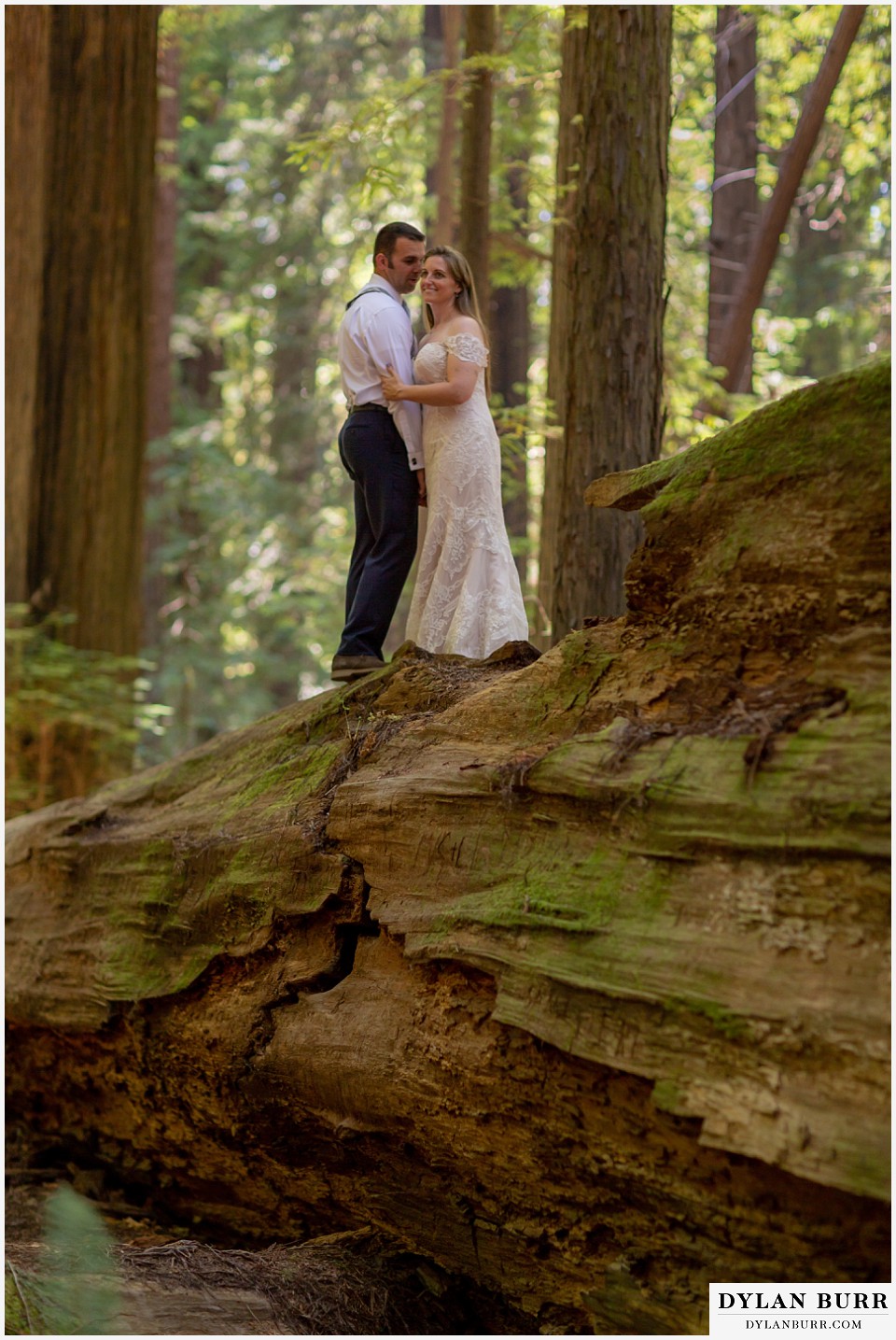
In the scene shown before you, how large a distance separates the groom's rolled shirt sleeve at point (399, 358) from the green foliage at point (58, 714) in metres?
5.60

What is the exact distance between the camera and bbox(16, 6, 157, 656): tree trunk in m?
10.5

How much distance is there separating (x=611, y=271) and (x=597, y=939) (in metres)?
4.55

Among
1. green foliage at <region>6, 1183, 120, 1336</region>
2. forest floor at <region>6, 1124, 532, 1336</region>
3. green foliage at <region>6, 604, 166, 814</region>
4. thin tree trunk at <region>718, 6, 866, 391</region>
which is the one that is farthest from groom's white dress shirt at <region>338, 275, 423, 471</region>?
green foliage at <region>6, 604, 166, 814</region>

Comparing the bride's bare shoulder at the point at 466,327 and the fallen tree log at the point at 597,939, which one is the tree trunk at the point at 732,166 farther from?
the fallen tree log at the point at 597,939

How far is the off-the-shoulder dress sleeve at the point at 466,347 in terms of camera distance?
17.4ft

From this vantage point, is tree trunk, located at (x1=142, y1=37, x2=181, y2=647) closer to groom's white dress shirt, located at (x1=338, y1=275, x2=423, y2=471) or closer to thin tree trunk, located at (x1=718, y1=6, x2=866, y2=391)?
thin tree trunk, located at (x1=718, y1=6, x2=866, y2=391)

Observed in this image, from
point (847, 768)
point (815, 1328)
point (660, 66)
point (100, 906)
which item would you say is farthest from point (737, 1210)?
point (660, 66)

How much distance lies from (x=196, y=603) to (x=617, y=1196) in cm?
1802

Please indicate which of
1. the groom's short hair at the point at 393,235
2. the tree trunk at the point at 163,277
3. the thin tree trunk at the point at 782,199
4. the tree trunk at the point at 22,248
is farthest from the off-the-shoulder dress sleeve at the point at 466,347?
the tree trunk at the point at 163,277

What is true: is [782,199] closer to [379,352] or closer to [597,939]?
[379,352]

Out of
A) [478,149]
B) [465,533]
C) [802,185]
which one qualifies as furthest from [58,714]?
[802,185]

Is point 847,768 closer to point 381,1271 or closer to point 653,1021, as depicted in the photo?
point 653,1021

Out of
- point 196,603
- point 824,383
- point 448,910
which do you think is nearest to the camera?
point 824,383

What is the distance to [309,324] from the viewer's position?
2091 cm
